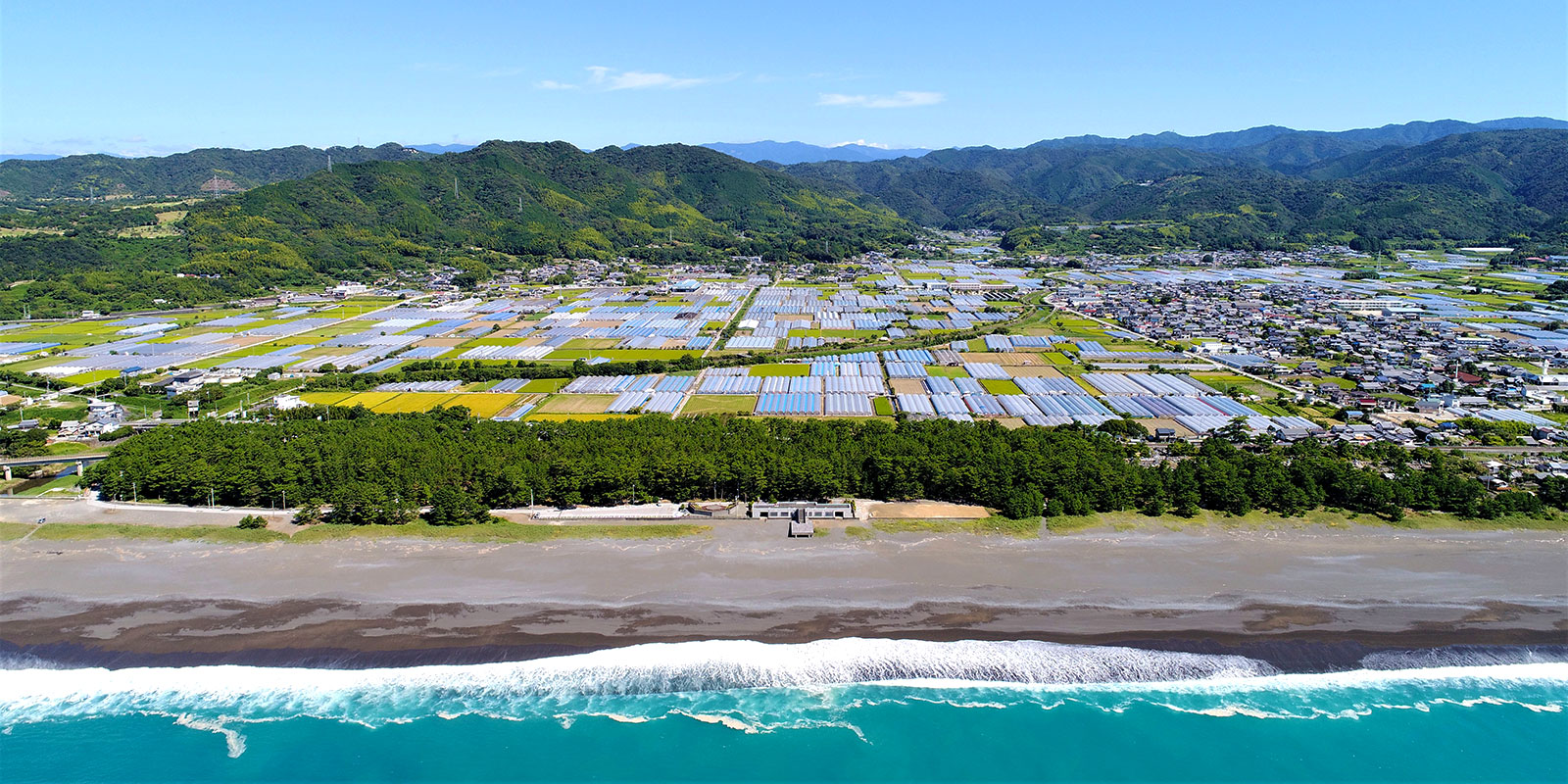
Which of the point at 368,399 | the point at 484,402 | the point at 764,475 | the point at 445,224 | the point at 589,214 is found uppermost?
the point at 589,214

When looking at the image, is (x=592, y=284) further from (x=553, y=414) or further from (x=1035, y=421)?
(x=1035, y=421)

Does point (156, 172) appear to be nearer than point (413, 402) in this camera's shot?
No

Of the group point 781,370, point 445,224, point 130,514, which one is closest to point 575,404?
point 781,370

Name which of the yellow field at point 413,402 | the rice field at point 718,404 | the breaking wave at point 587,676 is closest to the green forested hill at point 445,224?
the yellow field at point 413,402

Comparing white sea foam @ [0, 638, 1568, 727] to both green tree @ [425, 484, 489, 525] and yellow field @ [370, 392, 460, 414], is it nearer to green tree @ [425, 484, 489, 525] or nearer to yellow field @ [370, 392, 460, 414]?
green tree @ [425, 484, 489, 525]

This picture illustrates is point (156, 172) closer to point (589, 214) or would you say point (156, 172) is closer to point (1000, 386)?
point (589, 214)

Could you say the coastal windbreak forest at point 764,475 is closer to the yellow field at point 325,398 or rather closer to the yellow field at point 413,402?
the yellow field at point 413,402

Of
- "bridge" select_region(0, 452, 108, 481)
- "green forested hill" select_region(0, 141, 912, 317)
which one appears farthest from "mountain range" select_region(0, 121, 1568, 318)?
"bridge" select_region(0, 452, 108, 481)
